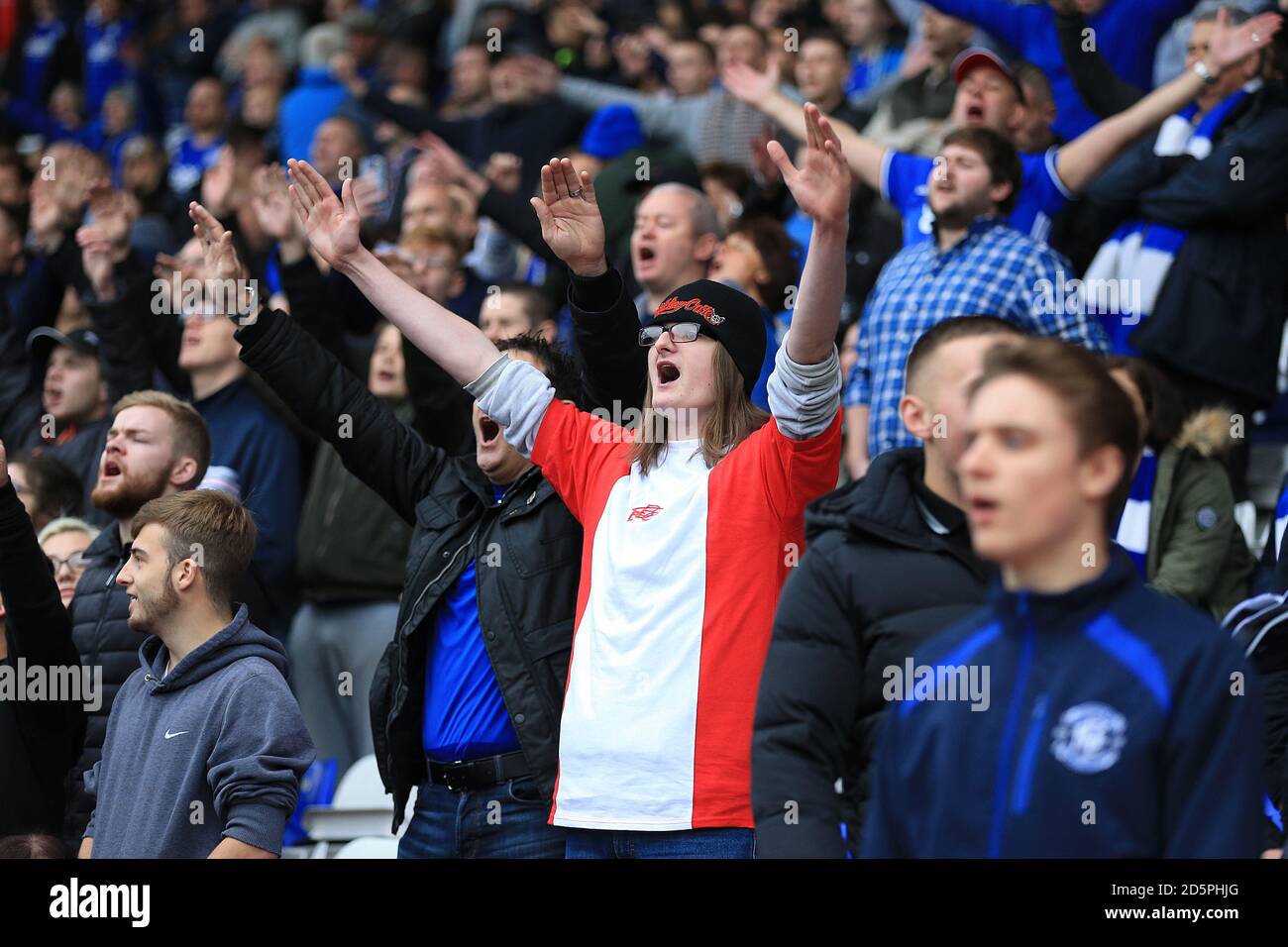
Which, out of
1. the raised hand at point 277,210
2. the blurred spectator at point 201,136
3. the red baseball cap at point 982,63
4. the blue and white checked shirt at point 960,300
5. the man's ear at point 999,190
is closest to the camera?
the blue and white checked shirt at point 960,300

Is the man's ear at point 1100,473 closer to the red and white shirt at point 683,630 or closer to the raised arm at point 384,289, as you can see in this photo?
the red and white shirt at point 683,630

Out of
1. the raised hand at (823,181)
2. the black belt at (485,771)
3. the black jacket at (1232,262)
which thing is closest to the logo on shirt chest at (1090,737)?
the raised hand at (823,181)

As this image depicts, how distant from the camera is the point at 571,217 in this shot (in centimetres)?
467

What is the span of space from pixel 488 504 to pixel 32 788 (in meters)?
1.62

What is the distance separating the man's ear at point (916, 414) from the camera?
3.48m

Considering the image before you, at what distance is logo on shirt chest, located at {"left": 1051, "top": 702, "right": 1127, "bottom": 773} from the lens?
267 cm

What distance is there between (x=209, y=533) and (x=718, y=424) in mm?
1384

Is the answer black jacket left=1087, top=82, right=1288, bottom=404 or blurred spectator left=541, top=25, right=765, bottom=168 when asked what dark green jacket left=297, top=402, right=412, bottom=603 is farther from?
blurred spectator left=541, top=25, right=765, bottom=168

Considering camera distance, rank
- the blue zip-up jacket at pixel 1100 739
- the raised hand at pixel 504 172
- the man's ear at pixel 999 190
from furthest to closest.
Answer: the raised hand at pixel 504 172, the man's ear at pixel 999 190, the blue zip-up jacket at pixel 1100 739

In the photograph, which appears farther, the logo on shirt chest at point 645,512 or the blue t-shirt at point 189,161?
the blue t-shirt at point 189,161

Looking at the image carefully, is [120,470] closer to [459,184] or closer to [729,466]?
[729,466]

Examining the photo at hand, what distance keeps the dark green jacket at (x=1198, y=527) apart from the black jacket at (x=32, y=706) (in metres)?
3.42

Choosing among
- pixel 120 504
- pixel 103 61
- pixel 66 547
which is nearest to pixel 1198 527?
pixel 120 504

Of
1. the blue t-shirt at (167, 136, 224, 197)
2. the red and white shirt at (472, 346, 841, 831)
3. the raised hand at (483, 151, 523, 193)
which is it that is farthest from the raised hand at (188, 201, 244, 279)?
the blue t-shirt at (167, 136, 224, 197)
